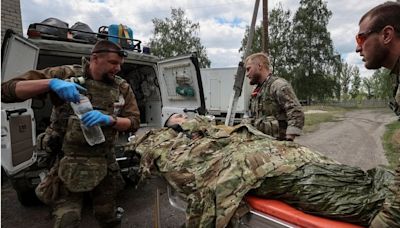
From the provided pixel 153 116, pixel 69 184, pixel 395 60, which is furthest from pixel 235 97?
pixel 395 60

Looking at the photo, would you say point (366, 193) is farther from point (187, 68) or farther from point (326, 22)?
point (326, 22)

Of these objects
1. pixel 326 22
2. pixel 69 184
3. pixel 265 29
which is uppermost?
pixel 326 22

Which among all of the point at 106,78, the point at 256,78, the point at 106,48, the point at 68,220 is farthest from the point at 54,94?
the point at 256,78

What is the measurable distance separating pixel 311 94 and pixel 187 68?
33.4 metres

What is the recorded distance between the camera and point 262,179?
5.66 feet

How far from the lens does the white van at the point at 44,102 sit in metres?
3.12

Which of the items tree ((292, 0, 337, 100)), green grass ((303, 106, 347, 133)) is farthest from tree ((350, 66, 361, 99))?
green grass ((303, 106, 347, 133))

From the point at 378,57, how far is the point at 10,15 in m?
8.42

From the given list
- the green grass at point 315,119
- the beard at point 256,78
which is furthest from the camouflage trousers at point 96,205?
the green grass at point 315,119

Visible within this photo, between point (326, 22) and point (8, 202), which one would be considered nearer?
point (8, 202)

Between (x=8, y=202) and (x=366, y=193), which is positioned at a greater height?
(x=366, y=193)

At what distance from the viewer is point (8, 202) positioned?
13.7ft

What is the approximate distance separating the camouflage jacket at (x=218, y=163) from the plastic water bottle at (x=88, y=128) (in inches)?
15.7

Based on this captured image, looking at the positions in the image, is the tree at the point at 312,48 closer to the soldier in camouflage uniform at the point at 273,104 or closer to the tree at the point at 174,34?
the tree at the point at 174,34
